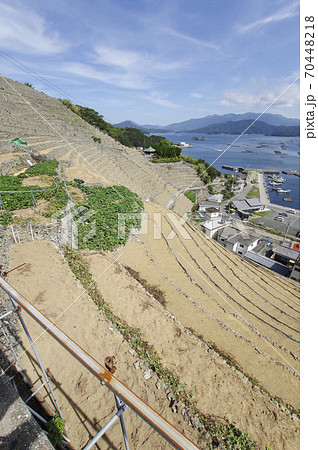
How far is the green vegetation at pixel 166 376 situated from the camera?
14.4 ft

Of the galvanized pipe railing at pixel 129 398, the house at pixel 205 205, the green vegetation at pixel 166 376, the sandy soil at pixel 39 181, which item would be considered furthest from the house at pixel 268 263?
the galvanized pipe railing at pixel 129 398

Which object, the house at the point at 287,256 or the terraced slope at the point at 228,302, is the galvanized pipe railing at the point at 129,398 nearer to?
the terraced slope at the point at 228,302

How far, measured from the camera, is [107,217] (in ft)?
39.2

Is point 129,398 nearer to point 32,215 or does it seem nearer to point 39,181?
point 32,215

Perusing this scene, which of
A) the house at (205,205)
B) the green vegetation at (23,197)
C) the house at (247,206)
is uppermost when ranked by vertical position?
the green vegetation at (23,197)

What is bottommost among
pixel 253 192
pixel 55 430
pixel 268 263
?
pixel 268 263

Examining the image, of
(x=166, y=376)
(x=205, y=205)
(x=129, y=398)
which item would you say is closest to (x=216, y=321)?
(x=166, y=376)

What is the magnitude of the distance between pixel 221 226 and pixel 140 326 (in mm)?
21691

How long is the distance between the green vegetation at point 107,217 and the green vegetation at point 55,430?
671 centimetres

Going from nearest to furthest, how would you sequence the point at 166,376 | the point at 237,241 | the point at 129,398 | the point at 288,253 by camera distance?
the point at 129,398, the point at 166,376, the point at 288,253, the point at 237,241

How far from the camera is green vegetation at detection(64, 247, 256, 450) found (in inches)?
173

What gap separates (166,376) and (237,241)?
66.0ft

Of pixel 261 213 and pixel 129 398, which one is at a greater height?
pixel 129 398

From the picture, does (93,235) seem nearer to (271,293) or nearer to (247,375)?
(247,375)
